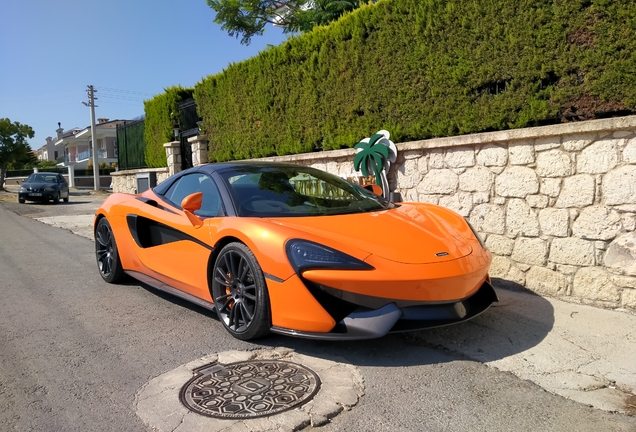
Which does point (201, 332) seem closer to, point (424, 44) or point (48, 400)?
point (48, 400)

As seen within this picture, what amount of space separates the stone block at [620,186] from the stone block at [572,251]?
438 millimetres

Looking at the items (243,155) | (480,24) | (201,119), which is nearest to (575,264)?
(480,24)

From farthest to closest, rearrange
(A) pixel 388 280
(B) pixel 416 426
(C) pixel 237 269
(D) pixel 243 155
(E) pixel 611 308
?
(D) pixel 243 155 < (E) pixel 611 308 < (C) pixel 237 269 < (A) pixel 388 280 < (B) pixel 416 426

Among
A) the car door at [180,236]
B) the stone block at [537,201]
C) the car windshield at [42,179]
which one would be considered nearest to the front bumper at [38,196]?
the car windshield at [42,179]

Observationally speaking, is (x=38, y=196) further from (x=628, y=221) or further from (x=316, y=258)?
(x=628, y=221)

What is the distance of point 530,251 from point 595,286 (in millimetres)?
681

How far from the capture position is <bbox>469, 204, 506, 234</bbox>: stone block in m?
5.33

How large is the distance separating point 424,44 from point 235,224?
3.58 metres

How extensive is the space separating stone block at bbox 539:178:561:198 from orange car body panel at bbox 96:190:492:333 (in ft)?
3.81

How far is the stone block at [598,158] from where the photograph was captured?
4.40 m

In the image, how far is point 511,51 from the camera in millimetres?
5230

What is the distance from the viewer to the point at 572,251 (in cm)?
472

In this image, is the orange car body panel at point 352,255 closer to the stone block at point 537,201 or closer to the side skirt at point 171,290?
the side skirt at point 171,290

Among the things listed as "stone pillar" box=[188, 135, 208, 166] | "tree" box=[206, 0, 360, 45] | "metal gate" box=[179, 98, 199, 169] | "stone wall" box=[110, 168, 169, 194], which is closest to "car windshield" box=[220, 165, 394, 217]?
"stone pillar" box=[188, 135, 208, 166]
